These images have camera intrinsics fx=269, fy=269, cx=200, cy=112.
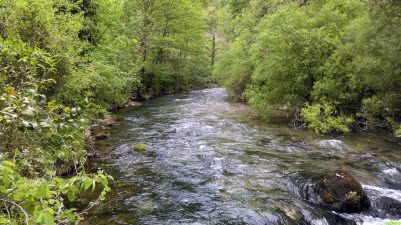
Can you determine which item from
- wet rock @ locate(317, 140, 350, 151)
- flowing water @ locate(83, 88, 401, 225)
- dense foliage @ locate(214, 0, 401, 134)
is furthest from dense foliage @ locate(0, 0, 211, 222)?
wet rock @ locate(317, 140, 350, 151)

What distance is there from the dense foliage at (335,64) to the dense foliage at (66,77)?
9329 millimetres

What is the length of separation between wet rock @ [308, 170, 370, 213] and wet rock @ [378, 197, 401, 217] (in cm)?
36

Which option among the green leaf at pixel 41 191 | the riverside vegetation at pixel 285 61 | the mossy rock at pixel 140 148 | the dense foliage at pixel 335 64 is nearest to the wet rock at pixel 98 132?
the riverside vegetation at pixel 285 61

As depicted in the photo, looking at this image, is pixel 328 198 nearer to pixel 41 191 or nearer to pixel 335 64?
pixel 41 191

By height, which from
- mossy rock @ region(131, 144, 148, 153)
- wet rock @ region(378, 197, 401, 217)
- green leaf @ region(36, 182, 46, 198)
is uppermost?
green leaf @ region(36, 182, 46, 198)

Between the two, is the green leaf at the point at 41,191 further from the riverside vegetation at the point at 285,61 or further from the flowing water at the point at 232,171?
the flowing water at the point at 232,171

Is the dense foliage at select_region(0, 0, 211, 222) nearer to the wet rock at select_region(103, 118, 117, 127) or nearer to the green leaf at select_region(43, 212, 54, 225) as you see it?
the green leaf at select_region(43, 212, 54, 225)

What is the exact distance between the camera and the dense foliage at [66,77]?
7.77ft

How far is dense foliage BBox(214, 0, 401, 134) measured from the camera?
12070 millimetres

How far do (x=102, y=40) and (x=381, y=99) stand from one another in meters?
15.6

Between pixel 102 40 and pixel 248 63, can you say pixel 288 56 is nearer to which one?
pixel 248 63

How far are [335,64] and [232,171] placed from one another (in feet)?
29.2

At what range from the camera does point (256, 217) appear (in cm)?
638

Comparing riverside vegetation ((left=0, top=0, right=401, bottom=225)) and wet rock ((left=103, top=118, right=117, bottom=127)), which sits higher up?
riverside vegetation ((left=0, top=0, right=401, bottom=225))
